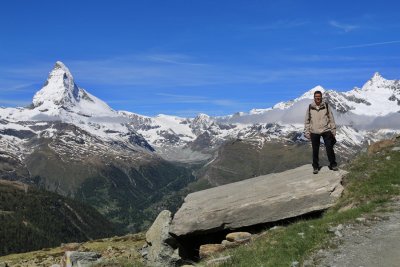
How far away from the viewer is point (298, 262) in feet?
66.8

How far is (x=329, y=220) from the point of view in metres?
25.7

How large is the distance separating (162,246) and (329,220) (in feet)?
30.8

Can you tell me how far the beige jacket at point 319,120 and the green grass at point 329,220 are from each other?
3406 millimetres

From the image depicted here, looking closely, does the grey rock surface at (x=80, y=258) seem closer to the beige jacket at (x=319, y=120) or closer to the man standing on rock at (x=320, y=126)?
the man standing on rock at (x=320, y=126)

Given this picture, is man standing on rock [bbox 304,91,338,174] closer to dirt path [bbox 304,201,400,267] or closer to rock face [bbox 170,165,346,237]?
rock face [bbox 170,165,346,237]

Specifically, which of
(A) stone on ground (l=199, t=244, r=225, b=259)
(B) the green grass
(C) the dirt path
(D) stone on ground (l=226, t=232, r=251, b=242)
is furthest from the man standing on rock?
(C) the dirt path

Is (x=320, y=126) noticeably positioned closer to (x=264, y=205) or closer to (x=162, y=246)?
(x=264, y=205)

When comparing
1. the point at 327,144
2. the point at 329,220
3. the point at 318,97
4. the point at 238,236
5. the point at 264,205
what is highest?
the point at 318,97

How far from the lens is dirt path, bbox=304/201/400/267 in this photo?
1942 cm

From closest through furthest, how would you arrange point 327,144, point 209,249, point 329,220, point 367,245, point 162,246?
point 367,245
point 329,220
point 162,246
point 209,249
point 327,144

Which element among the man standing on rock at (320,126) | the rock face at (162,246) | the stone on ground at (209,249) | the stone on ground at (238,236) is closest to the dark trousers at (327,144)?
the man standing on rock at (320,126)

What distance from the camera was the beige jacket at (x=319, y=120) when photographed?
111ft

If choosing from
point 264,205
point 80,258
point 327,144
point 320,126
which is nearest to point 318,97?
point 320,126

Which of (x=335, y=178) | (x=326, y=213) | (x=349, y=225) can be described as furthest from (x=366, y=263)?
(x=335, y=178)
